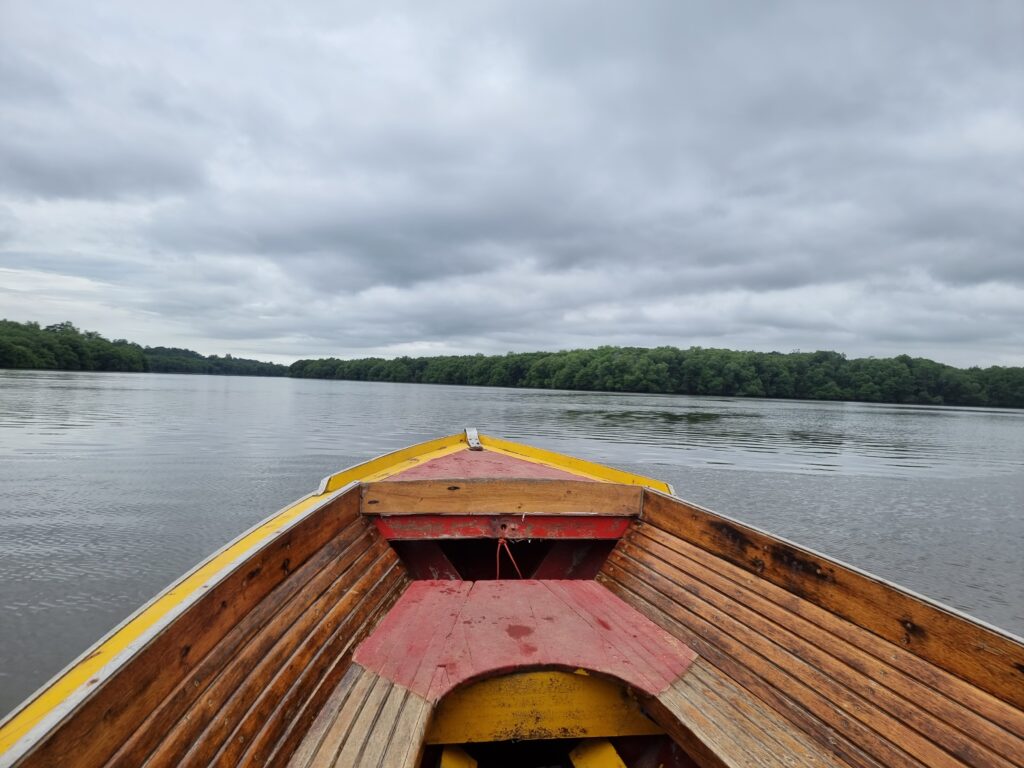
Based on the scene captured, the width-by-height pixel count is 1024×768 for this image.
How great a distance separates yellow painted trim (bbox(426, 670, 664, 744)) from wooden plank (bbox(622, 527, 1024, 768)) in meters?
0.82

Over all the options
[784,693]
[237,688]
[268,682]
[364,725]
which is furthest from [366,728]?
[784,693]

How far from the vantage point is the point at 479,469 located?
19.4 feet

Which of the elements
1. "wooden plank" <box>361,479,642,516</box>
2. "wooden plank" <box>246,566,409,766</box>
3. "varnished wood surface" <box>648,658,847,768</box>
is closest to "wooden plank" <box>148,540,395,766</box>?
"wooden plank" <box>246,566,409,766</box>

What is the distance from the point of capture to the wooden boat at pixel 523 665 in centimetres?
192

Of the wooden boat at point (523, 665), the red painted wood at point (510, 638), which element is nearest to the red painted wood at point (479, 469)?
the wooden boat at point (523, 665)

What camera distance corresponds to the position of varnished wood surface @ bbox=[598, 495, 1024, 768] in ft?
7.06

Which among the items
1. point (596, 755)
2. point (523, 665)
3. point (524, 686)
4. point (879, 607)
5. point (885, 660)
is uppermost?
point (879, 607)

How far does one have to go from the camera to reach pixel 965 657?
7.30 ft

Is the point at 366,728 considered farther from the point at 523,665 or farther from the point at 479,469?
the point at 479,469

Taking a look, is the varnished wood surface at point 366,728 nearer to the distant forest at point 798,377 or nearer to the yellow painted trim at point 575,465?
the yellow painted trim at point 575,465

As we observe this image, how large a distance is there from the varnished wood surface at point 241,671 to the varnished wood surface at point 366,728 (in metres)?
0.07

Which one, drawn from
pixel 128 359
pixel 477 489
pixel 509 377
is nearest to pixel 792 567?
pixel 477 489

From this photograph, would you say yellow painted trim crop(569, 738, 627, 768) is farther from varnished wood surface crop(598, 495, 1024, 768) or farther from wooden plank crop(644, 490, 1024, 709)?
wooden plank crop(644, 490, 1024, 709)

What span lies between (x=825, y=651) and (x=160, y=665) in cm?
280
